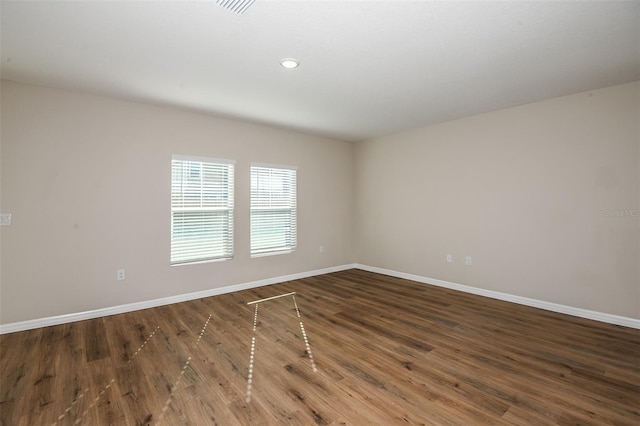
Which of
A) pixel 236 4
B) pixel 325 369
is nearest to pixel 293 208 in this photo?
pixel 325 369

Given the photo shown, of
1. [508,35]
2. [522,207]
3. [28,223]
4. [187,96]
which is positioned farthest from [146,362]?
[522,207]

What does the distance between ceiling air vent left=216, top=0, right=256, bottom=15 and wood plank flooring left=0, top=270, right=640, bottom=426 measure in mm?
2602

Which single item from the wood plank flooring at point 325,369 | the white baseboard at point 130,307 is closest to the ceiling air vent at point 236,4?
the wood plank flooring at point 325,369

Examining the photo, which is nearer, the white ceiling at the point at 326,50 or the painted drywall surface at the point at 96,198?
the white ceiling at the point at 326,50

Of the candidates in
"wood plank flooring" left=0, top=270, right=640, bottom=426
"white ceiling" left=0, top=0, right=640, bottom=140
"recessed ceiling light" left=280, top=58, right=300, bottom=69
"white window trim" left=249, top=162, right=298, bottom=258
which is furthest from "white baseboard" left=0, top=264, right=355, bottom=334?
"recessed ceiling light" left=280, top=58, right=300, bottom=69

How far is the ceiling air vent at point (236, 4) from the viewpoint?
194 cm

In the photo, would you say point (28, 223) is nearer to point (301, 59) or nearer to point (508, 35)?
point (301, 59)

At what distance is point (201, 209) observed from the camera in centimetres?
430

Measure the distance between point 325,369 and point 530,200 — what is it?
3.40 metres

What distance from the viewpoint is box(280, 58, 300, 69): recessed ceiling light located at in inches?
106

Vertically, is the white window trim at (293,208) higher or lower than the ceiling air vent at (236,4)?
lower

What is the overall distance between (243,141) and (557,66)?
12.8ft

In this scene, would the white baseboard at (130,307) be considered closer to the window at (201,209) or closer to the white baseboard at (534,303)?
the window at (201,209)

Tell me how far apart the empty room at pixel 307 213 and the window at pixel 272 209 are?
4 cm
